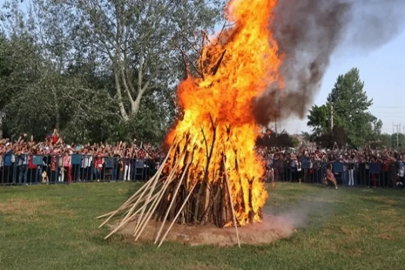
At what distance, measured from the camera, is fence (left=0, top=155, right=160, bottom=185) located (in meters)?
18.4

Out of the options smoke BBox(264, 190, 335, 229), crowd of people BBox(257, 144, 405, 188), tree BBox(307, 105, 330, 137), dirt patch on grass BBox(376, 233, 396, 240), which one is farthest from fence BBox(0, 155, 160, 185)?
tree BBox(307, 105, 330, 137)

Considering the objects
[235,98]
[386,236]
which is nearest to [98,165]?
[235,98]

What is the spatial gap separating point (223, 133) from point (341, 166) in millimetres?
14723

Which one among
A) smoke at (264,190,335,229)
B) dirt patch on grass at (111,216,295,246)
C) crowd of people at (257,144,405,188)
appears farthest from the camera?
crowd of people at (257,144,405,188)

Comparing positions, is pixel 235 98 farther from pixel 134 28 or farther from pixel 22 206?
pixel 134 28

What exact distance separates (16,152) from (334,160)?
15219 millimetres

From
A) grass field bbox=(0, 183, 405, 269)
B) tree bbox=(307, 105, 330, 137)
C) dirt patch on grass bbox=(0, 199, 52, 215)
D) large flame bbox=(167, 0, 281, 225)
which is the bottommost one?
grass field bbox=(0, 183, 405, 269)

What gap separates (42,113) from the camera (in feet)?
92.4

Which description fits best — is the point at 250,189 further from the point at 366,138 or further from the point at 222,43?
the point at 366,138

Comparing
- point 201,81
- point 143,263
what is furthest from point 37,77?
point 143,263

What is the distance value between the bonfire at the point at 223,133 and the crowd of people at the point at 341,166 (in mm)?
10856

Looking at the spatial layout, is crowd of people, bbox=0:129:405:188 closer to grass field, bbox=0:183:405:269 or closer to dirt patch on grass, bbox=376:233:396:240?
grass field, bbox=0:183:405:269

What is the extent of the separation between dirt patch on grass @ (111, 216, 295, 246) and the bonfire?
0.81 ft

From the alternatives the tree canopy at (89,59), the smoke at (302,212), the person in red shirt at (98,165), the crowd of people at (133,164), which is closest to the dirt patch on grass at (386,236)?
the smoke at (302,212)
